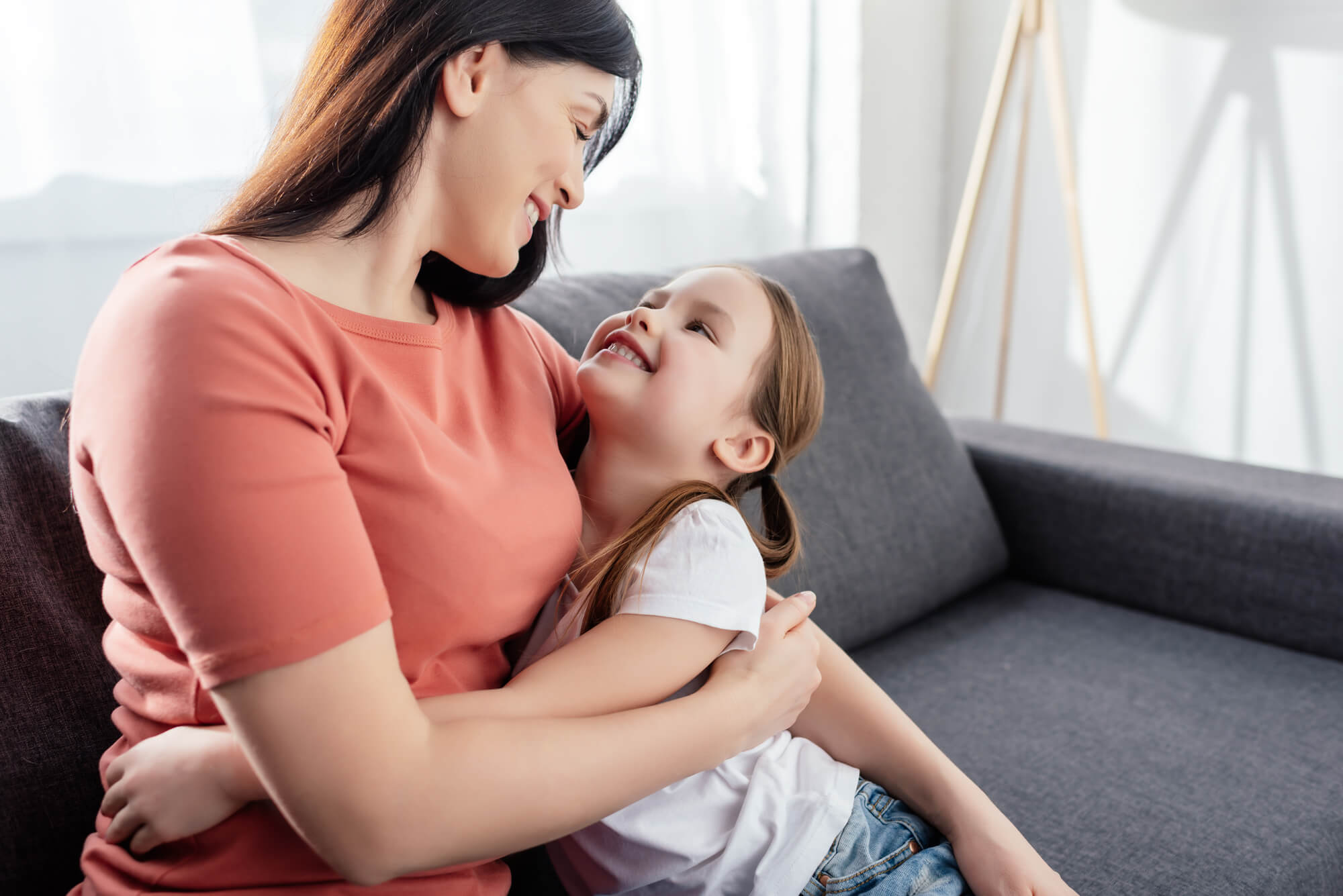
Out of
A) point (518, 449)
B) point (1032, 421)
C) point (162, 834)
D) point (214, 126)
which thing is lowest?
point (1032, 421)

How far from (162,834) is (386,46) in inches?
24.2

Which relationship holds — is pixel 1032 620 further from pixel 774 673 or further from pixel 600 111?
pixel 600 111

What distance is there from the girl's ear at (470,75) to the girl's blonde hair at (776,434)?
423mm

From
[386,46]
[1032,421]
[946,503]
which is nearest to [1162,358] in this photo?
[1032,421]

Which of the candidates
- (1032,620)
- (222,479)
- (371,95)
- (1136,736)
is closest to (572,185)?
(371,95)

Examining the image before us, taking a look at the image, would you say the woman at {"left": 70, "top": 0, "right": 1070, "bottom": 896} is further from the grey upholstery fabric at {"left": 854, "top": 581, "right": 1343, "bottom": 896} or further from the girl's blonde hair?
the grey upholstery fabric at {"left": 854, "top": 581, "right": 1343, "bottom": 896}

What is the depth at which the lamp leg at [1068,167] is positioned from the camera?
2.58 meters

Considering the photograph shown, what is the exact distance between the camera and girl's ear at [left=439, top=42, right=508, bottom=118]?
32.2 inches

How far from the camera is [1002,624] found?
68.5 inches

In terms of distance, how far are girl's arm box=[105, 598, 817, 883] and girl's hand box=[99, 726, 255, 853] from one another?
1 centimetres

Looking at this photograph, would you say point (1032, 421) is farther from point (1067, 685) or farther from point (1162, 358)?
point (1067, 685)

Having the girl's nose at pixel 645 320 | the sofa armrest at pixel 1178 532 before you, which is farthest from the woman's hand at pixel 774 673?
the sofa armrest at pixel 1178 532

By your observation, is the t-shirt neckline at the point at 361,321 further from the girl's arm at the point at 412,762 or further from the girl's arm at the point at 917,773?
the girl's arm at the point at 917,773

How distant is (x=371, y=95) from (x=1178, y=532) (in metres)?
1.47
